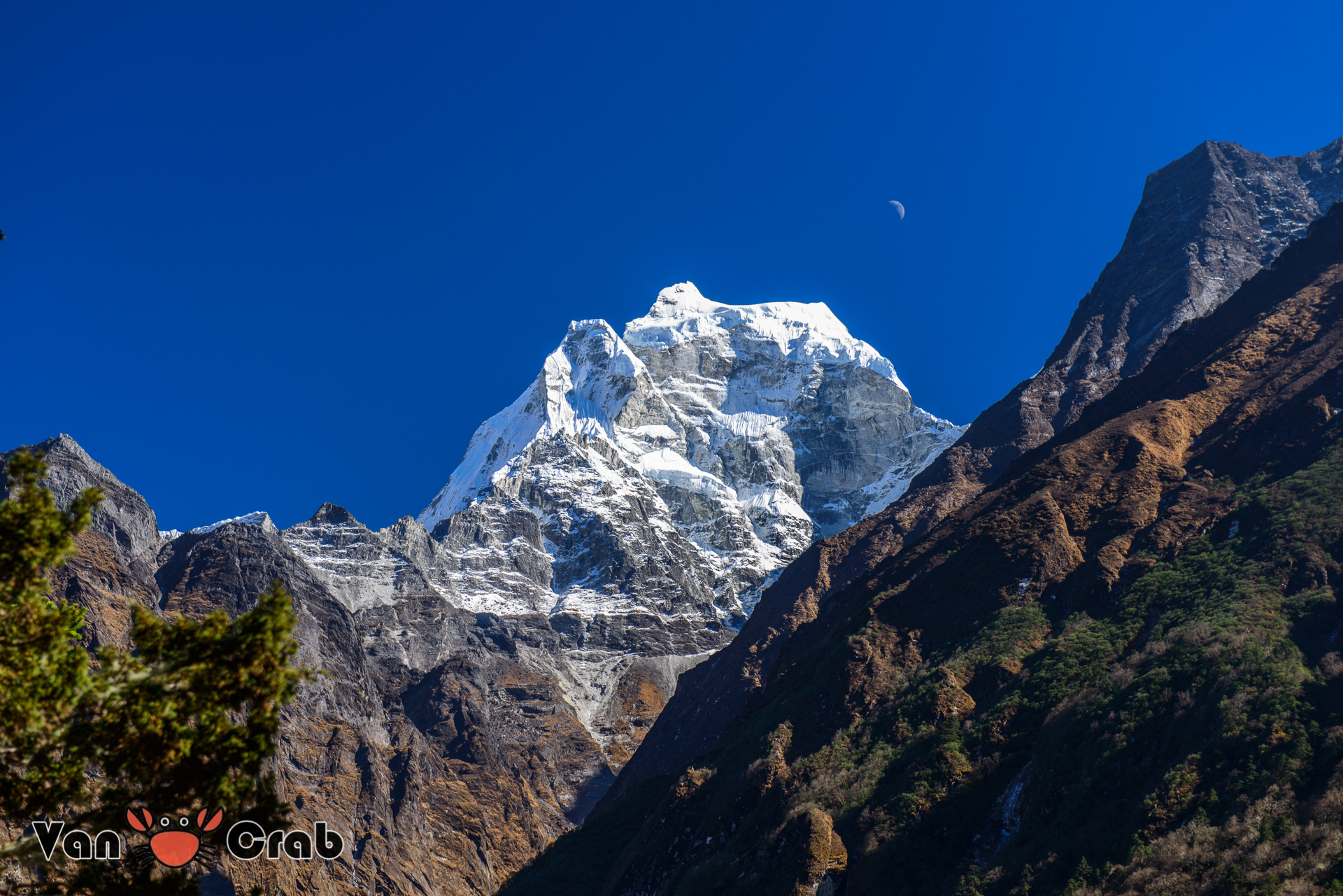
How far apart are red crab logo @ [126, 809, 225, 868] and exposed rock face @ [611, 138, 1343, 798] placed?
7031cm

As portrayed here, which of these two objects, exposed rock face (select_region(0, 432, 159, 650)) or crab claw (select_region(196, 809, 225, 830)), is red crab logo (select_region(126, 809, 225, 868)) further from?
exposed rock face (select_region(0, 432, 159, 650))

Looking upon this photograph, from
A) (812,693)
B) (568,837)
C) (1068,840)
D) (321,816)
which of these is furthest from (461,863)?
(1068,840)

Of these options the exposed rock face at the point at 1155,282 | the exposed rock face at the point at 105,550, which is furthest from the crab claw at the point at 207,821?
the exposed rock face at the point at 105,550

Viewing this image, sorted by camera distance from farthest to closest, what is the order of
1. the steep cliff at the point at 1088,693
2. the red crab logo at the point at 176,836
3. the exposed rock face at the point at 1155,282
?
the exposed rock face at the point at 1155,282 < the steep cliff at the point at 1088,693 < the red crab logo at the point at 176,836

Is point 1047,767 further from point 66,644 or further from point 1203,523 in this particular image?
point 66,644

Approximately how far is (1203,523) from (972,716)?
18.3m

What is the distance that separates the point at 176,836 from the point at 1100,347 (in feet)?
420

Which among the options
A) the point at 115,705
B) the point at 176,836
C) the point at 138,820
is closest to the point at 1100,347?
the point at 176,836

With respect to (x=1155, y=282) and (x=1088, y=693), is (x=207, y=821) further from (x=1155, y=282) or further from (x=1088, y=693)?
(x=1155, y=282)

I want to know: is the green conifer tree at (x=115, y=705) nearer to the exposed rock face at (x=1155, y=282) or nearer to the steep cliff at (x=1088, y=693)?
the steep cliff at (x=1088, y=693)

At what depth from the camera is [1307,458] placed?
54.8 meters

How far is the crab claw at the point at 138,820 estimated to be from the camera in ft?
45.2

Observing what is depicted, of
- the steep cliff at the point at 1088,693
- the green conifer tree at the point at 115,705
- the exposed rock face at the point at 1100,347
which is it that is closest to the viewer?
the green conifer tree at the point at 115,705

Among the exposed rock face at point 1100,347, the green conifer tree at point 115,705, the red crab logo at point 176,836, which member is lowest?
the red crab logo at point 176,836
